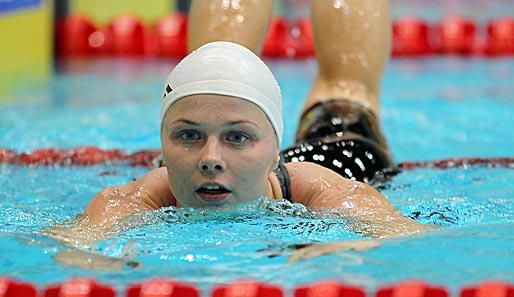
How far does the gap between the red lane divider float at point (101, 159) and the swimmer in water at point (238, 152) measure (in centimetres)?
34

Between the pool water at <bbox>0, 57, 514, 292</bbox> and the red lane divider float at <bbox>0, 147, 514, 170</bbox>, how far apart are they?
0.15ft

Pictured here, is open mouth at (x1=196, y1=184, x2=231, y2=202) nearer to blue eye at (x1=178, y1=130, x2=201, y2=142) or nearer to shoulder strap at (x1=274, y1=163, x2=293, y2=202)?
→ blue eye at (x1=178, y1=130, x2=201, y2=142)

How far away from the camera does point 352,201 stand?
7.45ft

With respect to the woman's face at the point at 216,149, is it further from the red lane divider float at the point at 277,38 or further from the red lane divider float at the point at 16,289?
the red lane divider float at the point at 277,38

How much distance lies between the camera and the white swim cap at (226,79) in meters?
2.11

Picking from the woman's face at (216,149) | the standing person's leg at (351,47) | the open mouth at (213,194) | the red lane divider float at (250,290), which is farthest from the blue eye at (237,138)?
the standing person's leg at (351,47)

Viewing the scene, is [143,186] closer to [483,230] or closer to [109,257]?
[109,257]

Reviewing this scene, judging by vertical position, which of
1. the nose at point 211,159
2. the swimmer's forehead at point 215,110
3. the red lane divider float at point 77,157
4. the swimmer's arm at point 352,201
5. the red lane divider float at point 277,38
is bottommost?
the swimmer's arm at point 352,201

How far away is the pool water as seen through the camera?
1.86 meters

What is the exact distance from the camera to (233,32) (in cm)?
285

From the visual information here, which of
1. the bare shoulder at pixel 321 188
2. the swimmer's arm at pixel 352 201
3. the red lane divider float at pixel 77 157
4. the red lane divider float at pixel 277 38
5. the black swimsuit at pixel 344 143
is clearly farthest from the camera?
the red lane divider float at pixel 277 38

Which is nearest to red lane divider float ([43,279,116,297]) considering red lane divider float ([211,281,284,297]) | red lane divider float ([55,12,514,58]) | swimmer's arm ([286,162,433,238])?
red lane divider float ([211,281,284,297])

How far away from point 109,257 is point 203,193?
0.88 feet

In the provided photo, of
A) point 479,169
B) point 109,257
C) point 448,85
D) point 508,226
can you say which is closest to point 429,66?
point 448,85
